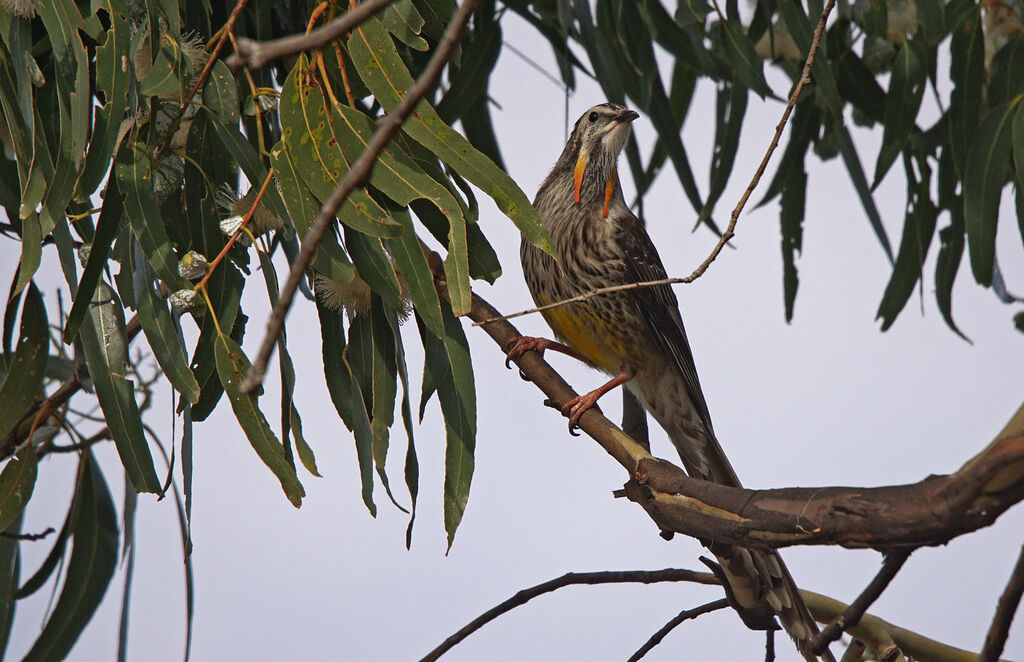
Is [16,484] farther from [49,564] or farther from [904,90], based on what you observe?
[904,90]

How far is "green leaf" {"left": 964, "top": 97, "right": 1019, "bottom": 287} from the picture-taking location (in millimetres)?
2873

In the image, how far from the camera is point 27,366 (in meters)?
2.32

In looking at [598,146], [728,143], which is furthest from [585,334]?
[728,143]

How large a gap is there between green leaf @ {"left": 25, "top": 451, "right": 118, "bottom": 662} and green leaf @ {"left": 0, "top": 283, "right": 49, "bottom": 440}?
49 centimetres

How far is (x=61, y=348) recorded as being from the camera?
3.06 metres

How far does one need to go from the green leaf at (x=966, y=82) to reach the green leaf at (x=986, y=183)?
0.18 m

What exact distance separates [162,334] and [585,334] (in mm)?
1604

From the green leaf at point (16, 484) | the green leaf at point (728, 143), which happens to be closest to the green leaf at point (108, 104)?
the green leaf at point (16, 484)

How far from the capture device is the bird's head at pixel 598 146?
11.7 feet

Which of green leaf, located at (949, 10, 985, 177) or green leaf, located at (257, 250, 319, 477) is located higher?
green leaf, located at (949, 10, 985, 177)

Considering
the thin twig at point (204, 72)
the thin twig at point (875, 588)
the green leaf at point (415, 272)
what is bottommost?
the thin twig at point (875, 588)

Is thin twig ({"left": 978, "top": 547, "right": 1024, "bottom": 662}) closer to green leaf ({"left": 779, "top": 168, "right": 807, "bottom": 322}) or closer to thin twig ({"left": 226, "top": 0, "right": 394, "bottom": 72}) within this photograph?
thin twig ({"left": 226, "top": 0, "right": 394, "bottom": 72})

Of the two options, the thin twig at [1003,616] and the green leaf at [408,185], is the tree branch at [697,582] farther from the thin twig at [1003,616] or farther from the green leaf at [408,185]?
the thin twig at [1003,616]

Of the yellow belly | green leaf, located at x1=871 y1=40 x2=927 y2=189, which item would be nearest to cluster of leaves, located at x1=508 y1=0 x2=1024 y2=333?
green leaf, located at x1=871 y1=40 x2=927 y2=189
